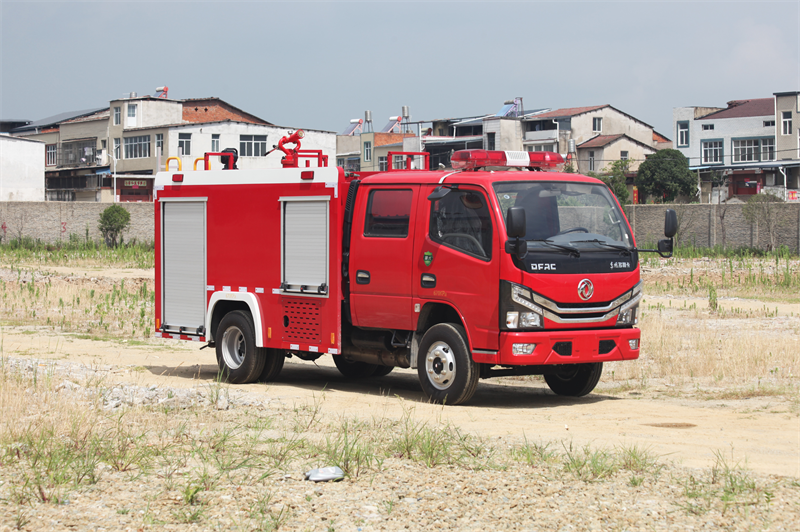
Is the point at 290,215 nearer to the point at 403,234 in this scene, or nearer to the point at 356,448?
the point at 403,234

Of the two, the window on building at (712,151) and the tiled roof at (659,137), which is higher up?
the tiled roof at (659,137)

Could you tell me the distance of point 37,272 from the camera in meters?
35.8

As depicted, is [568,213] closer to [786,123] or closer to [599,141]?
[786,123]

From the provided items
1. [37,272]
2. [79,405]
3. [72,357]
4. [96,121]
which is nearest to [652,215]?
[37,272]

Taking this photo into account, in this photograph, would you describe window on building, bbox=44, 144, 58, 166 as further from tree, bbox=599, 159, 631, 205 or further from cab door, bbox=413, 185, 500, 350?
cab door, bbox=413, 185, 500, 350

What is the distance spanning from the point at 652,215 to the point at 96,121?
66380mm

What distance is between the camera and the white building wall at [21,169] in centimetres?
8487

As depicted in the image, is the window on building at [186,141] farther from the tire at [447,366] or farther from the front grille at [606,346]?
the front grille at [606,346]

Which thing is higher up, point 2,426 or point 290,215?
point 290,215

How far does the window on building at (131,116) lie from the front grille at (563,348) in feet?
282

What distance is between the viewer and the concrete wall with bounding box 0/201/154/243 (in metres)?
59.6

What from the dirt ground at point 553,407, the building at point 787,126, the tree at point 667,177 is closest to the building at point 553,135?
the tree at point 667,177

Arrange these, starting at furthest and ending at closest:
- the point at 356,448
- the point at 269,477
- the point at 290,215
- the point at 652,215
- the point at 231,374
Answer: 1. the point at 652,215
2. the point at 231,374
3. the point at 290,215
4. the point at 356,448
5. the point at 269,477

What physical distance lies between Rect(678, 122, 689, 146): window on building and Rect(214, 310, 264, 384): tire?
267 feet
